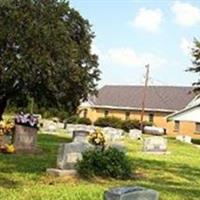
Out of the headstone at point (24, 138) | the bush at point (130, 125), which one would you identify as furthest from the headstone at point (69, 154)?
the bush at point (130, 125)

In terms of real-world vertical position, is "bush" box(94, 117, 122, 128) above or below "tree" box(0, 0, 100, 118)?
below

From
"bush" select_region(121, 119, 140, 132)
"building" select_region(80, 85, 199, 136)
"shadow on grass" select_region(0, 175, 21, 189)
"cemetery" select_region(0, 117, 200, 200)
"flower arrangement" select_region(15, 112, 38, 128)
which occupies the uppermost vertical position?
"building" select_region(80, 85, 199, 136)

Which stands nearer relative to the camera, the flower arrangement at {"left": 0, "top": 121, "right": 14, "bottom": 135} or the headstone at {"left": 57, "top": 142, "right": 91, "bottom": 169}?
the headstone at {"left": 57, "top": 142, "right": 91, "bottom": 169}

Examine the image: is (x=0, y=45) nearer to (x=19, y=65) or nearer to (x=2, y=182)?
(x=19, y=65)

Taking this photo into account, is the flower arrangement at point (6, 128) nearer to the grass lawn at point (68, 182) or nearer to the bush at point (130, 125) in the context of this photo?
the grass lawn at point (68, 182)

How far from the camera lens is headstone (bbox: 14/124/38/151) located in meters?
23.0

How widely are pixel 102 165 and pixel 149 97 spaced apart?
6968 centimetres

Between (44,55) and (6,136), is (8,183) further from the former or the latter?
(44,55)

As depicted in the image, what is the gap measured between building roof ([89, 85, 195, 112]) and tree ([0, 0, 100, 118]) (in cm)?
3824

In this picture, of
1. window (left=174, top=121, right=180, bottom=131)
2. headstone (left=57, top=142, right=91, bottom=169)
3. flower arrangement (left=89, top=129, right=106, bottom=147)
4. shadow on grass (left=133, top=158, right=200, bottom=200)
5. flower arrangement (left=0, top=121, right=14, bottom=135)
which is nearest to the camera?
shadow on grass (left=133, top=158, right=200, bottom=200)

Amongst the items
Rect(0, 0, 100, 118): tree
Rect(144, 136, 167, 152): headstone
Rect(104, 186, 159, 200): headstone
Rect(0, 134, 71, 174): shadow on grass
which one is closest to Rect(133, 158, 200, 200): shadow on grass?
Rect(0, 134, 71, 174): shadow on grass

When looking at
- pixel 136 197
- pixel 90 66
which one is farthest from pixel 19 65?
pixel 136 197

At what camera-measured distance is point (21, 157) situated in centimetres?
2081

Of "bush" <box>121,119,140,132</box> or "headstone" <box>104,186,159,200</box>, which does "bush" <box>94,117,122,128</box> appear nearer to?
"bush" <box>121,119,140,132</box>
